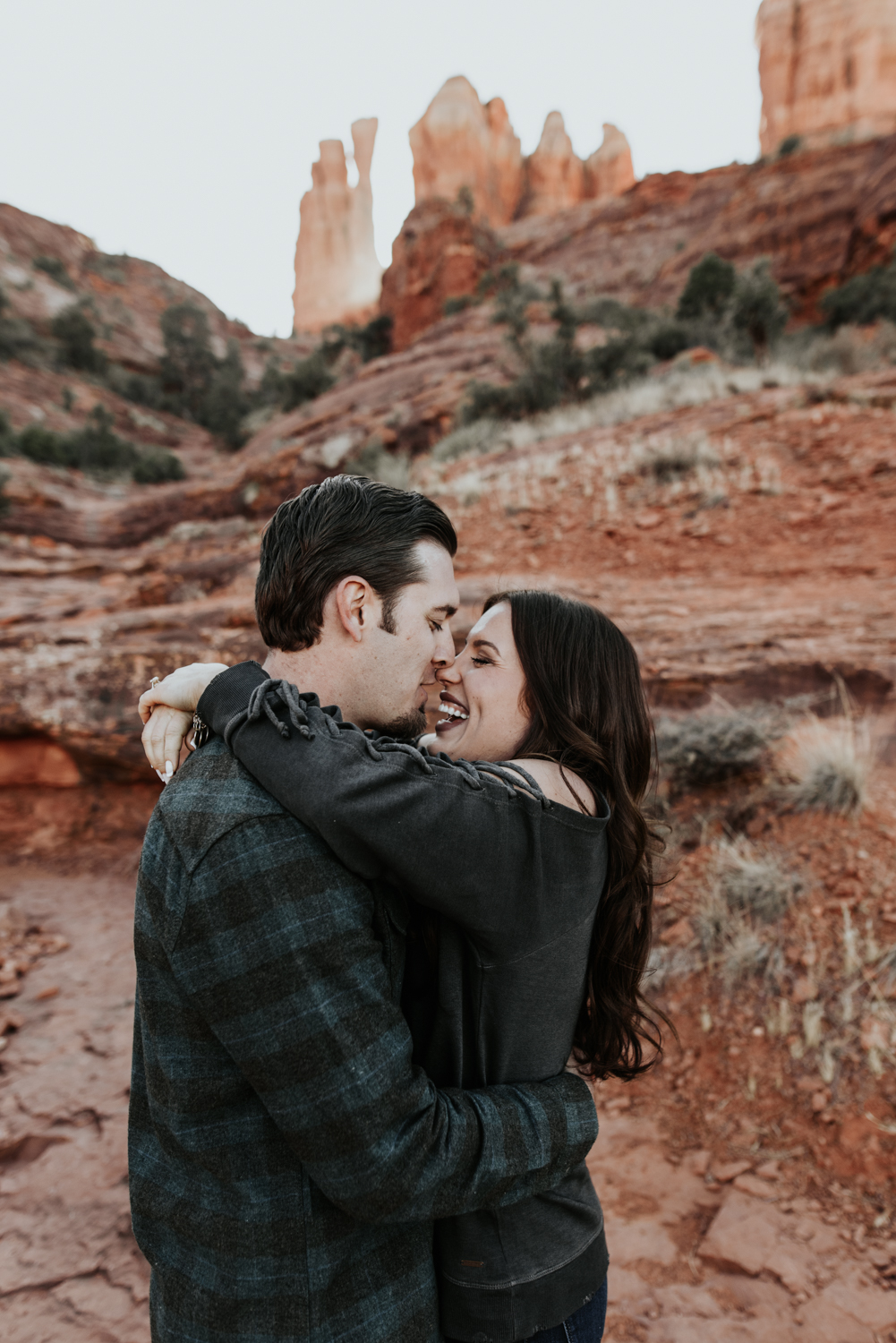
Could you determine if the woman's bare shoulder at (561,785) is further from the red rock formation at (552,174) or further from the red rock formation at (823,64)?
the red rock formation at (552,174)

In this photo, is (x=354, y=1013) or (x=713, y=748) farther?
(x=713, y=748)

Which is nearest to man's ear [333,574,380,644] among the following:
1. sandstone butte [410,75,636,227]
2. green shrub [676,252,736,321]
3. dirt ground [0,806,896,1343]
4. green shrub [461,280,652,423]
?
dirt ground [0,806,896,1343]

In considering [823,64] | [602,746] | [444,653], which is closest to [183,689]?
[444,653]

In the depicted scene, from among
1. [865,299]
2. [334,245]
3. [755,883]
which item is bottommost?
[755,883]

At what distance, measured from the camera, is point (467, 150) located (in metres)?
51.7

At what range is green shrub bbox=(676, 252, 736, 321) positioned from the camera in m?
15.5

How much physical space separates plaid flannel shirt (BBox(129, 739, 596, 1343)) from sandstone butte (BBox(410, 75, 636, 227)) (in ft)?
196

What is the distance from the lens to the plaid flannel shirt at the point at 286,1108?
1019 millimetres

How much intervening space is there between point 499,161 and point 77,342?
41.9 m

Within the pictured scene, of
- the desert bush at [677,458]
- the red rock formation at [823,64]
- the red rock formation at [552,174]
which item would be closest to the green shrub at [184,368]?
the desert bush at [677,458]

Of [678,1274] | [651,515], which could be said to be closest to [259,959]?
[678,1274]

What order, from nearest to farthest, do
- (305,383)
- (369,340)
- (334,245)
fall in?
(305,383)
(369,340)
(334,245)

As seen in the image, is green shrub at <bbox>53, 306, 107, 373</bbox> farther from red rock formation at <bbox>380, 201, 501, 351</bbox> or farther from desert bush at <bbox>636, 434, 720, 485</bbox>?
desert bush at <bbox>636, 434, 720, 485</bbox>

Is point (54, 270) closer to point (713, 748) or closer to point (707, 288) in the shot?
point (707, 288)
